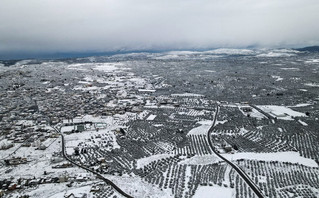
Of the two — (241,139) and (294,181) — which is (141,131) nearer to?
(241,139)

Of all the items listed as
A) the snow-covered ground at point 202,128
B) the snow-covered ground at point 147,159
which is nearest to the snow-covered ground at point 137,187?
the snow-covered ground at point 147,159

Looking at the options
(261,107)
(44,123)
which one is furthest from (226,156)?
(44,123)

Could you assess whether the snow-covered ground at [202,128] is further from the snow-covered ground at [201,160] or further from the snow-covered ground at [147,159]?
the snow-covered ground at [147,159]

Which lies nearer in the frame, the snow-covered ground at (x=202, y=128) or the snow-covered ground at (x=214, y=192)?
the snow-covered ground at (x=214, y=192)

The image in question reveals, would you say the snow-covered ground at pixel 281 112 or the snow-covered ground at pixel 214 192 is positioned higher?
the snow-covered ground at pixel 214 192

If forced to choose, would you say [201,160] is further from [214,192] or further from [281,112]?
[281,112]

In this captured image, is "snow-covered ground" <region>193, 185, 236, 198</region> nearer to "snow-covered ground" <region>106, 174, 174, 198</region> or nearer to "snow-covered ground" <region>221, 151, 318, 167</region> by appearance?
"snow-covered ground" <region>106, 174, 174, 198</region>

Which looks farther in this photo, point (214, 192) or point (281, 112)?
point (281, 112)

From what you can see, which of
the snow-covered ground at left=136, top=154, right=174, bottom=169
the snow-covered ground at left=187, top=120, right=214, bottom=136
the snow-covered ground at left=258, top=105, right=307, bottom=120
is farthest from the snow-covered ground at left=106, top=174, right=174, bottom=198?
the snow-covered ground at left=258, top=105, right=307, bottom=120

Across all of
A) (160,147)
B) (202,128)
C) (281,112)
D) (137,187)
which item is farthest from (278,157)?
(281,112)

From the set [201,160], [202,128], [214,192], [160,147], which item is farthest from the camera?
[202,128]

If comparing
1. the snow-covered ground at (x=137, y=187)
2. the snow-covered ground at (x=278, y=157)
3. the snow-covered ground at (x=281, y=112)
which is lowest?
the snow-covered ground at (x=281, y=112)
